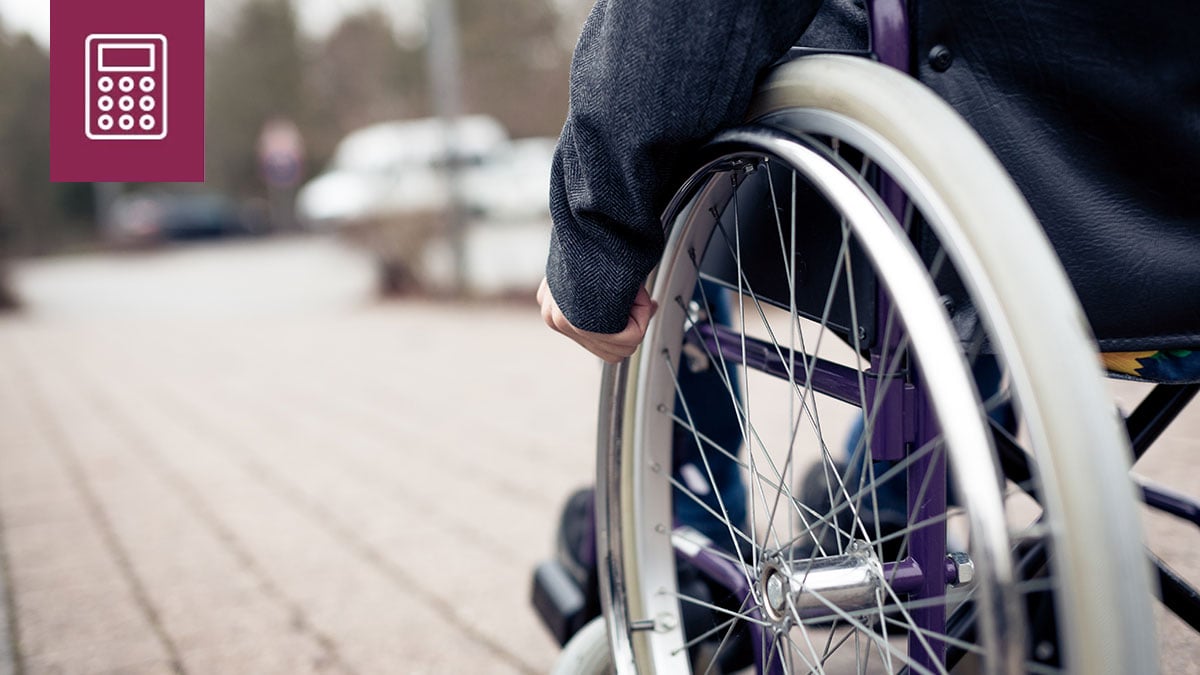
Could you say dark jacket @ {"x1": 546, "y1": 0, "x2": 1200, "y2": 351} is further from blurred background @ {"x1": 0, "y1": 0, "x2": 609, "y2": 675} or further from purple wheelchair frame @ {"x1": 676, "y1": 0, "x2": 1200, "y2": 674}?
blurred background @ {"x1": 0, "y1": 0, "x2": 609, "y2": 675}

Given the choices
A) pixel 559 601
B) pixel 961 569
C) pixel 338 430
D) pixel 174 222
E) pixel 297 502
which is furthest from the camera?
pixel 174 222

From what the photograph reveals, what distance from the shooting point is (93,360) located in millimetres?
6008

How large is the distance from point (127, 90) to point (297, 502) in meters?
1.17

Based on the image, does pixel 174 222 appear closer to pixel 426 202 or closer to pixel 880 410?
pixel 426 202

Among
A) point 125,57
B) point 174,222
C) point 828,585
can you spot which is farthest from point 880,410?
point 174,222

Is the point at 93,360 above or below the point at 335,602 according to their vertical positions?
below

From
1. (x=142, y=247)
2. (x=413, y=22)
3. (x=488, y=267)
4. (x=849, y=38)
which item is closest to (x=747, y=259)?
(x=849, y=38)

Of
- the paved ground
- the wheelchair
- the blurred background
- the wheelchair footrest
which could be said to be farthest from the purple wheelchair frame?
the blurred background

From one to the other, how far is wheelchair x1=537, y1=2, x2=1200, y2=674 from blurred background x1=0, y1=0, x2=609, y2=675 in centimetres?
60

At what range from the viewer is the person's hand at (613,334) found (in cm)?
109

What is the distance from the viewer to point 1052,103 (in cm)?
86

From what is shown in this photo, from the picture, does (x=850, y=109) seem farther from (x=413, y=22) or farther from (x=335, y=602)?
(x=413, y=22)

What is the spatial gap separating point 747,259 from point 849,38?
27 cm

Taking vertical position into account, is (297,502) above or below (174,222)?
above
